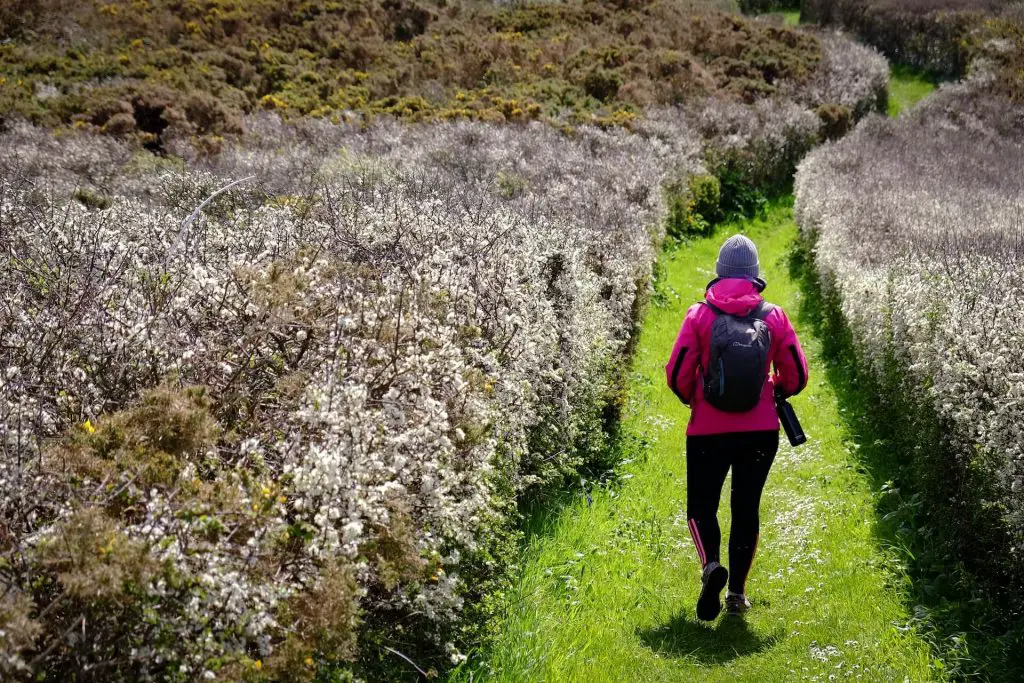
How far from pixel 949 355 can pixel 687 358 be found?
7.61 ft

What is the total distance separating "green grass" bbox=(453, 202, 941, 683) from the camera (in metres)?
4.74

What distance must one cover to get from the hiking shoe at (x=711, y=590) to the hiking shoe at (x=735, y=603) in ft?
0.37

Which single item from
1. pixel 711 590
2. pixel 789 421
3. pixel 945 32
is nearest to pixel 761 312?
pixel 789 421

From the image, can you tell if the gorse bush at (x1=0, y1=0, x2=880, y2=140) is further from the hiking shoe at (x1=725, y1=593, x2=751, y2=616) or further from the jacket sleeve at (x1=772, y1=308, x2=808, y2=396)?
the hiking shoe at (x1=725, y1=593, x2=751, y2=616)

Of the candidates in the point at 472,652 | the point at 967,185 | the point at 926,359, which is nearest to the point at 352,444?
the point at 472,652

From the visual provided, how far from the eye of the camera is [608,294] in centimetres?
826

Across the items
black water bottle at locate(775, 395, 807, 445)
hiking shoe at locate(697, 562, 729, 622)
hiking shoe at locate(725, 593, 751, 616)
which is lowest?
hiking shoe at locate(725, 593, 751, 616)

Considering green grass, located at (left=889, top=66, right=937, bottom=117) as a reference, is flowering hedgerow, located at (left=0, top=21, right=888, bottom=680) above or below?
above

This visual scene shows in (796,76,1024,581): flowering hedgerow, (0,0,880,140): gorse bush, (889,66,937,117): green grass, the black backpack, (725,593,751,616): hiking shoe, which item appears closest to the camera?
the black backpack

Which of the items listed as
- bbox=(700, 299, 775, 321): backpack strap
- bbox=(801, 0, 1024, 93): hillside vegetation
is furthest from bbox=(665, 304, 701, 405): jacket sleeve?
bbox=(801, 0, 1024, 93): hillside vegetation

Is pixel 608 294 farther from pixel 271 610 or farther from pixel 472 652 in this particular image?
pixel 271 610

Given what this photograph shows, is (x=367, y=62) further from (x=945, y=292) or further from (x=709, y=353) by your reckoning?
(x=709, y=353)

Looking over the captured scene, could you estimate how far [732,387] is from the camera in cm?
454

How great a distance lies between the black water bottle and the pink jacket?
68 millimetres
